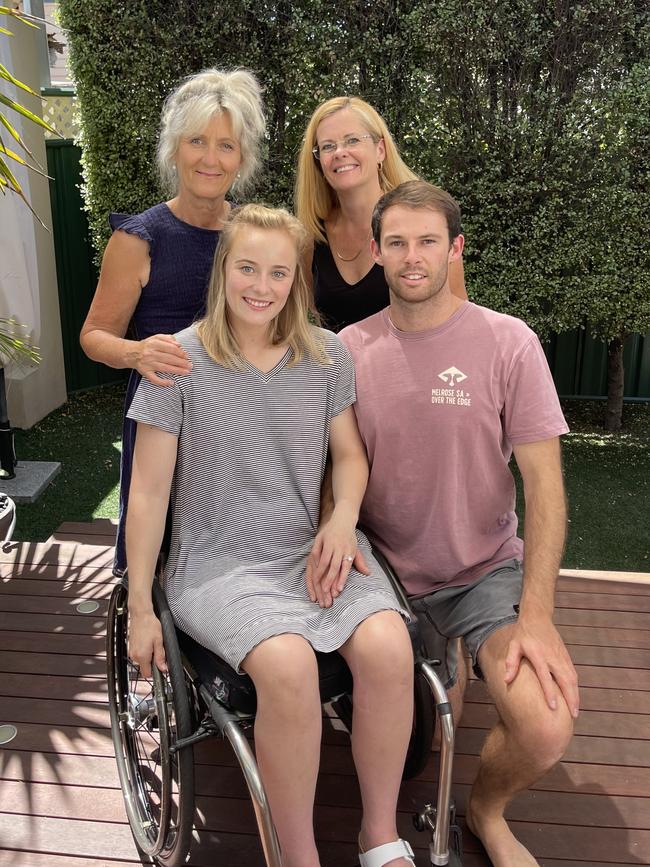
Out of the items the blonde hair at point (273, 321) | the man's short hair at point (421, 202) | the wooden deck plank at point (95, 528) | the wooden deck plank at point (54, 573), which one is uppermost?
the man's short hair at point (421, 202)

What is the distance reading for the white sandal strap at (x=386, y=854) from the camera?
5.05 ft

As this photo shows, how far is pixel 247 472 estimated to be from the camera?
181cm

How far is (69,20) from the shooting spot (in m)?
4.91

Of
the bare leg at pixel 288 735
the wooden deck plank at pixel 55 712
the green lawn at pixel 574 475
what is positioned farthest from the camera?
the green lawn at pixel 574 475

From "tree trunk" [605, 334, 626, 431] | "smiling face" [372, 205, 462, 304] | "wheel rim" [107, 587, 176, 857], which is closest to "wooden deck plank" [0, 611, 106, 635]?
"wheel rim" [107, 587, 176, 857]

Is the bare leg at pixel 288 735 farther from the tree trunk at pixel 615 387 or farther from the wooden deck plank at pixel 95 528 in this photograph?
the tree trunk at pixel 615 387

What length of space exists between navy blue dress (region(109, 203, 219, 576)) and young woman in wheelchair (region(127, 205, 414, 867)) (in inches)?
9.7

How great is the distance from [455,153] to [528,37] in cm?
70

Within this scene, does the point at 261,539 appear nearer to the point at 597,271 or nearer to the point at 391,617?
the point at 391,617

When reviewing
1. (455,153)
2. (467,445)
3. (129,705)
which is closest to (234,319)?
(467,445)

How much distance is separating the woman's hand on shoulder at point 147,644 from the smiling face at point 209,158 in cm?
103

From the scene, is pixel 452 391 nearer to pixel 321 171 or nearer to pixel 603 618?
pixel 321 171

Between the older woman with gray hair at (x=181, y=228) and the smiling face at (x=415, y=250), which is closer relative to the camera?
the smiling face at (x=415, y=250)

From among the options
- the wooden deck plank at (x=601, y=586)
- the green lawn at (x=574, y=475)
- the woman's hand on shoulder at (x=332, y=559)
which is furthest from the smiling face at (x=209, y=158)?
the green lawn at (x=574, y=475)
